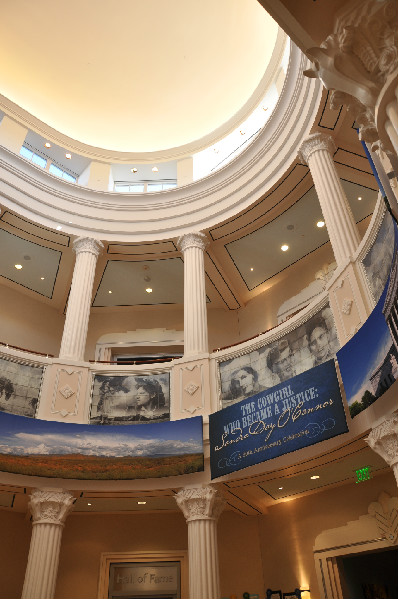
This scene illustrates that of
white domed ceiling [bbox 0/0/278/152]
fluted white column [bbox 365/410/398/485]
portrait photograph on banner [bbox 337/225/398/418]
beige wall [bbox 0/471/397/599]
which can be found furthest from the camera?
white domed ceiling [bbox 0/0/278/152]

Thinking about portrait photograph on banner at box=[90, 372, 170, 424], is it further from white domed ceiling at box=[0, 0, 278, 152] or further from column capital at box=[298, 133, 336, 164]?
white domed ceiling at box=[0, 0, 278, 152]

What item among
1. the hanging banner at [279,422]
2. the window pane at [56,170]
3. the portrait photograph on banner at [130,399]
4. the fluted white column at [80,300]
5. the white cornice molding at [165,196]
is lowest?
the hanging banner at [279,422]

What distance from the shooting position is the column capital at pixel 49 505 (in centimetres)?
964

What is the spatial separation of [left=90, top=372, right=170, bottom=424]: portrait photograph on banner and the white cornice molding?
4.95 m

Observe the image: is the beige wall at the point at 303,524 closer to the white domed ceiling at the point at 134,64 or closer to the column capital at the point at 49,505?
the column capital at the point at 49,505

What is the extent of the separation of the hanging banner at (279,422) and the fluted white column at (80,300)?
4114mm

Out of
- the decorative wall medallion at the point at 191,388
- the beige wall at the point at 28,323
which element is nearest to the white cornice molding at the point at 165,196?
the beige wall at the point at 28,323

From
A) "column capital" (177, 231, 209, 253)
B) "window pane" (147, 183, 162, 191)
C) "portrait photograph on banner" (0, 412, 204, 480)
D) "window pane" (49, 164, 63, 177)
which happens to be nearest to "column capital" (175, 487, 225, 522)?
"portrait photograph on banner" (0, 412, 204, 480)

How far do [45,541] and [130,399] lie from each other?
343 centimetres

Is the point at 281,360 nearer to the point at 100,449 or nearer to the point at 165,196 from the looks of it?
the point at 100,449

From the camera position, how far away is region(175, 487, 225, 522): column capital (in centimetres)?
952

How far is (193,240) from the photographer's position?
14.2m

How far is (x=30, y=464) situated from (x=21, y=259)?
25.5ft

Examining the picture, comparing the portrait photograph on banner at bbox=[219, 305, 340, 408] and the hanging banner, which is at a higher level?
the portrait photograph on banner at bbox=[219, 305, 340, 408]
